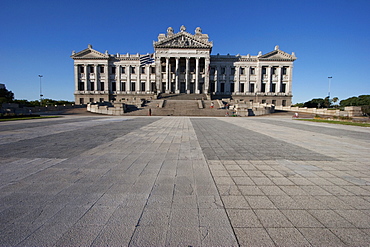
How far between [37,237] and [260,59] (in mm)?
70839

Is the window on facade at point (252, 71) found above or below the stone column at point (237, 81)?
above

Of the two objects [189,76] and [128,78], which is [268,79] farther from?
[128,78]

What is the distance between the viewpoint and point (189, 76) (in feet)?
203

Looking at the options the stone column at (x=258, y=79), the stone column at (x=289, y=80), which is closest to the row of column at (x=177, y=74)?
the stone column at (x=258, y=79)

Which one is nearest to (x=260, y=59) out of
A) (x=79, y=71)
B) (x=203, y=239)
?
(x=79, y=71)

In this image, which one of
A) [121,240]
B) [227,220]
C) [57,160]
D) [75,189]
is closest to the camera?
[121,240]

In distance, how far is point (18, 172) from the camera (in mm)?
4398

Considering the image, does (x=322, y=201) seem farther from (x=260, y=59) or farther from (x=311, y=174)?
(x=260, y=59)

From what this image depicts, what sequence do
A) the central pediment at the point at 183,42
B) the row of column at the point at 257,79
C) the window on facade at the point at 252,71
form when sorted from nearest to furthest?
1. the central pediment at the point at 183,42
2. the row of column at the point at 257,79
3. the window on facade at the point at 252,71

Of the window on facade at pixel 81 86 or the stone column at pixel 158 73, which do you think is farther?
the window on facade at pixel 81 86

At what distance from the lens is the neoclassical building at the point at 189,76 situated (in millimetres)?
63000

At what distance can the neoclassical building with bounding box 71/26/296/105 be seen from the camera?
207 ft

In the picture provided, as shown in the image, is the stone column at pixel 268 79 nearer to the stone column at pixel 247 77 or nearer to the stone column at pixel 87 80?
the stone column at pixel 247 77

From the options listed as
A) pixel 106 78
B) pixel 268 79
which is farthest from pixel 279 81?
pixel 106 78
